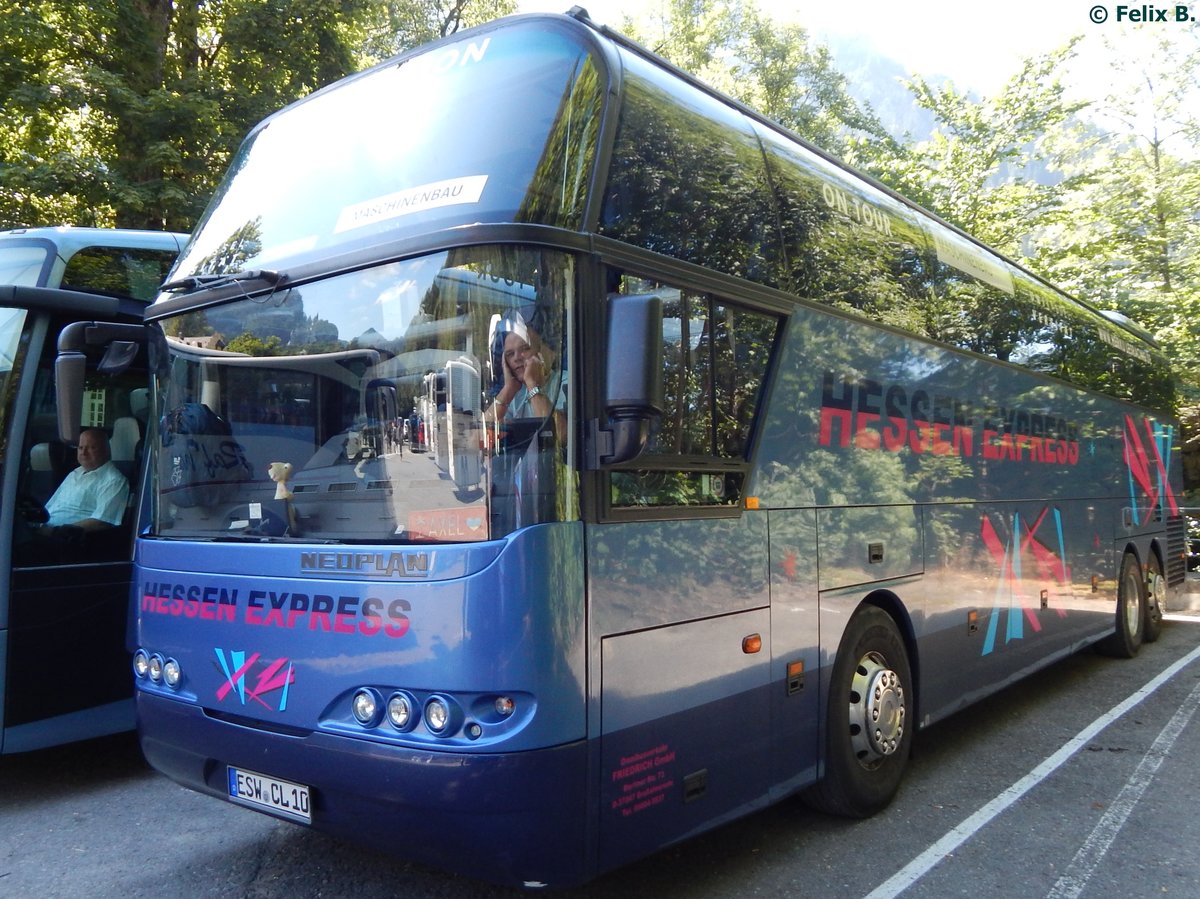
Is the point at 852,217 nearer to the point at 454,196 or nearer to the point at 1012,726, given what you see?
the point at 454,196

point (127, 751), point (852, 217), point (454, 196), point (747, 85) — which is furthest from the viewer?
point (747, 85)

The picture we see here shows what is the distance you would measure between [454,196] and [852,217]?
2766 mm

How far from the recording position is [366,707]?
330 cm

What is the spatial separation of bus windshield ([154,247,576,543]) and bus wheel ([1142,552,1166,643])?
960cm

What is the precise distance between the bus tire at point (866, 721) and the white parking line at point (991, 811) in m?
0.42

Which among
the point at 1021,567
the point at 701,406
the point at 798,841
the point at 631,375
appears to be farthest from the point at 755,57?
the point at 631,375

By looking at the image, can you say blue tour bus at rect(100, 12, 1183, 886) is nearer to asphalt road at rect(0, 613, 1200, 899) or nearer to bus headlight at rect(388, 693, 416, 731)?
bus headlight at rect(388, 693, 416, 731)

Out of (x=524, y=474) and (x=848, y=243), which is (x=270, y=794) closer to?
(x=524, y=474)

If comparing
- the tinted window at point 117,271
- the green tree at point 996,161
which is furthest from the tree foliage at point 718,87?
the tinted window at point 117,271

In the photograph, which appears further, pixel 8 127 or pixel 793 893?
pixel 8 127

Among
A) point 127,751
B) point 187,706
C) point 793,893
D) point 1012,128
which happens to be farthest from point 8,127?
point 1012,128

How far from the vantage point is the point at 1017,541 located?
6.97 m

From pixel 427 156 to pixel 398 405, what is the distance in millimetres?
1016

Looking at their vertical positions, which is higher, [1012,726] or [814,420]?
[814,420]
